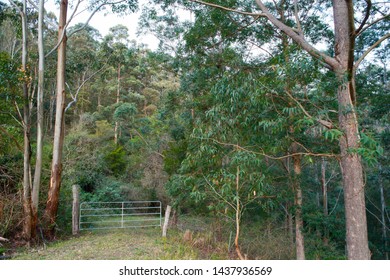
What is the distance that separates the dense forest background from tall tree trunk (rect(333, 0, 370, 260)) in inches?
4.5

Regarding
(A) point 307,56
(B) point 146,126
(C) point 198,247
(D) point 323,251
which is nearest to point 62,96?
(C) point 198,247

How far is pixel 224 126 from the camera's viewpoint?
198 inches

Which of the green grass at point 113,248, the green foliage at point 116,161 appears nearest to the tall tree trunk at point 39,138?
the green grass at point 113,248

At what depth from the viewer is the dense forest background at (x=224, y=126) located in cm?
477

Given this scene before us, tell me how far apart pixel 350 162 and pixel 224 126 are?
202 cm

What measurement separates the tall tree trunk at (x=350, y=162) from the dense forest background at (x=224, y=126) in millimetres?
115

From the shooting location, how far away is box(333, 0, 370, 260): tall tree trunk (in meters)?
4.23

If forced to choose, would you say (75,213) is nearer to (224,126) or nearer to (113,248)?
(113,248)

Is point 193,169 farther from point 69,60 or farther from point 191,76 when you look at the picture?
point 69,60

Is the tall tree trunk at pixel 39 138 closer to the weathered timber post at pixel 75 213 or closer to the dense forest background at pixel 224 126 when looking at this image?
the dense forest background at pixel 224 126

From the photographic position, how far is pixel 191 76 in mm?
8617

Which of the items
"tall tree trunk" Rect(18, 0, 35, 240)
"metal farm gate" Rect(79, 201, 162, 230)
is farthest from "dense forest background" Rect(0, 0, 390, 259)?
"metal farm gate" Rect(79, 201, 162, 230)

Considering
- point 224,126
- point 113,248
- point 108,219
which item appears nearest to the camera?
point 224,126

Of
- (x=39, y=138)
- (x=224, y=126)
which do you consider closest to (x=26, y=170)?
(x=39, y=138)
